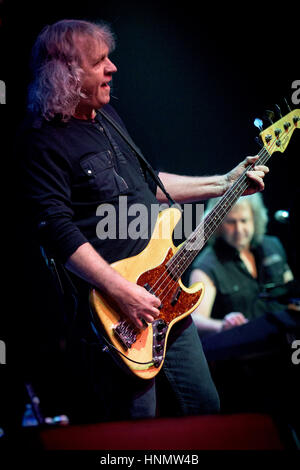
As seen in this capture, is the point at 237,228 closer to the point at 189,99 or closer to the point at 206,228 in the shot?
the point at 189,99

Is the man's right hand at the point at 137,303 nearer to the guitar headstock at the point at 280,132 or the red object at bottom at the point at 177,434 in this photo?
the red object at bottom at the point at 177,434

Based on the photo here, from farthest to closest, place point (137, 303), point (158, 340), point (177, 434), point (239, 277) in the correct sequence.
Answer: point (239, 277) → point (158, 340) → point (137, 303) → point (177, 434)

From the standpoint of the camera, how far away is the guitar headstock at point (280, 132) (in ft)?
7.04

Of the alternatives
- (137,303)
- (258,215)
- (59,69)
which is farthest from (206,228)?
(258,215)

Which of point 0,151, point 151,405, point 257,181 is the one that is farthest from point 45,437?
point 0,151

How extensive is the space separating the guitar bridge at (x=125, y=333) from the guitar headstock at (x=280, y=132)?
109cm

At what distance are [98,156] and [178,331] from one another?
2.63 ft

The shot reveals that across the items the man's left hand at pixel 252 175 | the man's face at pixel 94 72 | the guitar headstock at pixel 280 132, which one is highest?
the man's face at pixel 94 72

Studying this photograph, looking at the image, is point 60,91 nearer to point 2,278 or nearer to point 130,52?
point 130,52

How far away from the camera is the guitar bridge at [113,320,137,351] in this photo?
1.64 meters

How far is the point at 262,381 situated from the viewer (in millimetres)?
2553

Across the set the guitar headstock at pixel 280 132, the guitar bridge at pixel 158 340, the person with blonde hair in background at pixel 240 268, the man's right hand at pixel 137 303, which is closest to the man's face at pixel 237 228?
the person with blonde hair in background at pixel 240 268

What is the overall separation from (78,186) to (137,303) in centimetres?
52

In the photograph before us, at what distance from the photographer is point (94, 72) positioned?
1.87m
